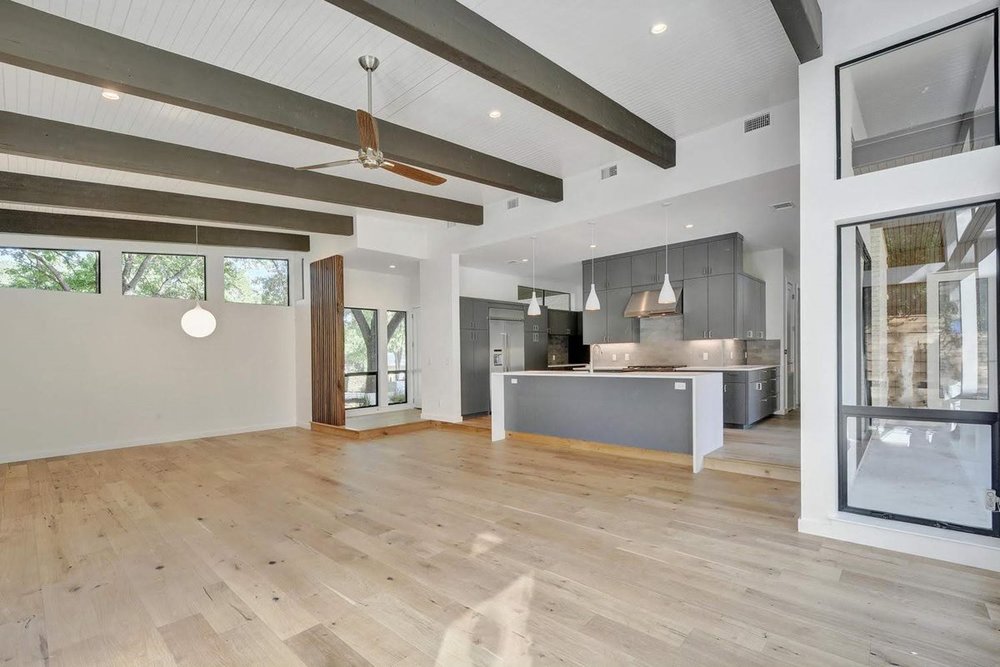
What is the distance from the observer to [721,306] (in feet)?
21.8

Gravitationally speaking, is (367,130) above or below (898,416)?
above

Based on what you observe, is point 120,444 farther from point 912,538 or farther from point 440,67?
point 912,538

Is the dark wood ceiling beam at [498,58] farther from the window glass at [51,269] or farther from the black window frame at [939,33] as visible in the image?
the window glass at [51,269]

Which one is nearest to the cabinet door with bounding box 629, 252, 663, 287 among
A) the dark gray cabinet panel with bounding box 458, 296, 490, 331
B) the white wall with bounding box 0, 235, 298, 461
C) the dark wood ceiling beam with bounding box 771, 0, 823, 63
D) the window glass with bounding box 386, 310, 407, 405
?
the dark gray cabinet panel with bounding box 458, 296, 490, 331

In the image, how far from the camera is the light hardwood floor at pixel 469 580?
200 centimetres

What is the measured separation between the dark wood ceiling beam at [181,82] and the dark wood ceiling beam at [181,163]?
1432 millimetres

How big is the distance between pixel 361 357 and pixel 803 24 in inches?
308

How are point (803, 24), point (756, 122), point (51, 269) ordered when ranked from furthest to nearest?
point (51, 269) → point (756, 122) → point (803, 24)

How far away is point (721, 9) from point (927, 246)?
1903 mm

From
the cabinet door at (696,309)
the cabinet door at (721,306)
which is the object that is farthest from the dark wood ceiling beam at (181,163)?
the cabinet door at (721,306)

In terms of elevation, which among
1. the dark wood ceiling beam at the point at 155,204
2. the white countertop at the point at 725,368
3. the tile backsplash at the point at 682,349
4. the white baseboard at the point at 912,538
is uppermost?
the dark wood ceiling beam at the point at 155,204

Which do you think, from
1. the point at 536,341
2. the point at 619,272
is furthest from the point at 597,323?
the point at 536,341

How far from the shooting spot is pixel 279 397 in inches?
334

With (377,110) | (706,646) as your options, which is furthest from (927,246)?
(377,110)
